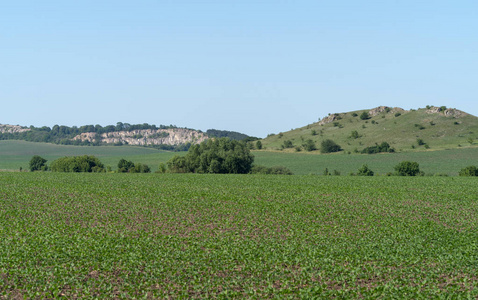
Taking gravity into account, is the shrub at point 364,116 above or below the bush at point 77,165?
above

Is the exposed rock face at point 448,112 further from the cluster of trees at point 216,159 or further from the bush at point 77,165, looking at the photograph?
the bush at point 77,165

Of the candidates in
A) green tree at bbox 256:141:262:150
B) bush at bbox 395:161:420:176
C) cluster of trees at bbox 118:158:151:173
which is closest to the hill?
green tree at bbox 256:141:262:150

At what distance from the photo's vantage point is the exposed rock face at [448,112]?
6065 inches

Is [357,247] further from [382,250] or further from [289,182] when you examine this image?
[289,182]

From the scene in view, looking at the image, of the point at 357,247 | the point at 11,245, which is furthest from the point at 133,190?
the point at 357,247

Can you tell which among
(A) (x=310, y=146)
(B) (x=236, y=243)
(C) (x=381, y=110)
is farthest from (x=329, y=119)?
(B) (x=236, y=243)

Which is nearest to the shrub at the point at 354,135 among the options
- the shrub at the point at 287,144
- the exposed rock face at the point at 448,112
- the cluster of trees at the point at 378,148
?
the shrub at the point at 287,144

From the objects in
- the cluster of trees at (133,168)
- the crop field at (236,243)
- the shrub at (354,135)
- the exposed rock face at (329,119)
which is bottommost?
the crop field at (236,243)

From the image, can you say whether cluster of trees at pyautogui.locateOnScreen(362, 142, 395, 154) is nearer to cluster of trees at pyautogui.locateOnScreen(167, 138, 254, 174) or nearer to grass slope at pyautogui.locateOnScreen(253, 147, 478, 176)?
grass slope at pyautogui.locateOnScreen(253, 147, 478, 176)

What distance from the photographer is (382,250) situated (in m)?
28.9

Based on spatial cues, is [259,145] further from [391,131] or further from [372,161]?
[372,161]

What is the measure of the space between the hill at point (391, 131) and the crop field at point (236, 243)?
87.2 metres

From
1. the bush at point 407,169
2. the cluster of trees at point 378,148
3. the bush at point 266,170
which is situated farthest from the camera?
the cluster of trees at point 378,148

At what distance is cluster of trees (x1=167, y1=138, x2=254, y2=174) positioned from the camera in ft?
291
